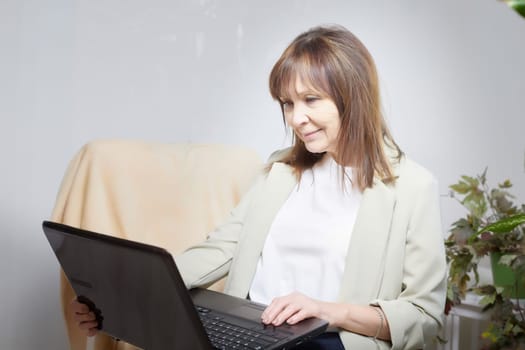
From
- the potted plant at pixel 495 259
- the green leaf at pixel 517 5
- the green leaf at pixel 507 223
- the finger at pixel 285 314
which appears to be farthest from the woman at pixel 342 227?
the green leaf at pixel 517 5

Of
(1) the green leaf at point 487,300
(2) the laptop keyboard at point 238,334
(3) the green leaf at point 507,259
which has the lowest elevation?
(1) the green leaf at point 487,300

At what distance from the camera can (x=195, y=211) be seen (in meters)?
1.52

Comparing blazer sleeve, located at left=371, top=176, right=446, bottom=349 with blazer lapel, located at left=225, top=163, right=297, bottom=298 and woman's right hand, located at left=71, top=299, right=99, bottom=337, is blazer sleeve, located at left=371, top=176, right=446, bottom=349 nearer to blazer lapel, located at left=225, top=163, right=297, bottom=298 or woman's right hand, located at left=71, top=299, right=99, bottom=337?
Answer: blazer lapel, located at left=225, top=163, right=297, bottom=298

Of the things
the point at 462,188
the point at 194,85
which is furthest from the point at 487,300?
the point at 194,85

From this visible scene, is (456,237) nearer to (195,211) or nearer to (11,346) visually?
(195,211)

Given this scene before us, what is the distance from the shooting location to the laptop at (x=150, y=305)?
2.91ft

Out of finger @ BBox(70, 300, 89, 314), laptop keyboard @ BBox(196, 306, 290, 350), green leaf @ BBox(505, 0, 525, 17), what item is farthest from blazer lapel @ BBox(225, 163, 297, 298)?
green leaf @ BBox(505, 0, 525, 17)

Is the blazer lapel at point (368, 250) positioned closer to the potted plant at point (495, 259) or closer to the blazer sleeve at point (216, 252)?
the blazer sleeve at point (216, 252)

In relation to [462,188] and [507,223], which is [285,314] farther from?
[462,188]

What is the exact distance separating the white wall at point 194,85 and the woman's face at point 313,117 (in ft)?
2.19

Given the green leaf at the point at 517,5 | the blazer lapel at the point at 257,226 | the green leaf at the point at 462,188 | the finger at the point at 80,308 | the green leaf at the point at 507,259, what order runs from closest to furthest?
the green leaf at the point at 517,5
the finger at the point at 80,308
the blazer lapel at the point at 257,226
the green leaf at the point at 507,259
the green leaf at the point at 462,188

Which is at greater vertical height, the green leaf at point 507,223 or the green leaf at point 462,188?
the green leaf at point 507,223

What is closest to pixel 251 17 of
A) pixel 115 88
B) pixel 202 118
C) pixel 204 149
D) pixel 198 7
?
pixel 198 7

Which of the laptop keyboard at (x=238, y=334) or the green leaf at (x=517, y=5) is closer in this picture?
the green leaf at (x=517, y=5)
